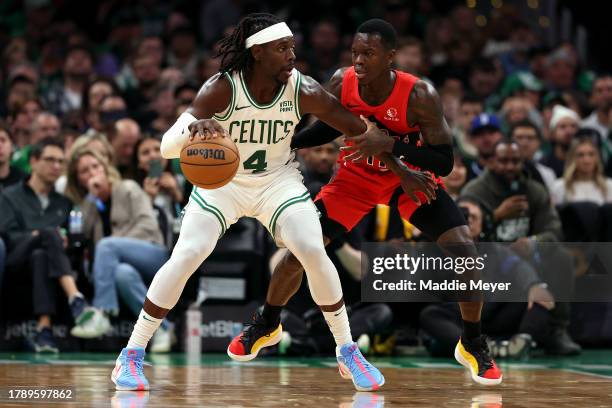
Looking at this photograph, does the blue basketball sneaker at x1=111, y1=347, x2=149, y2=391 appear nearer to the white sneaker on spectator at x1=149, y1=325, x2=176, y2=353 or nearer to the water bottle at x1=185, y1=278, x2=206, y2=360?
the water bottle at x1=185, y1=278, x2=206, y2=360

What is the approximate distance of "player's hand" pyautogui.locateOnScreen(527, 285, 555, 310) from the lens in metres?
9.69

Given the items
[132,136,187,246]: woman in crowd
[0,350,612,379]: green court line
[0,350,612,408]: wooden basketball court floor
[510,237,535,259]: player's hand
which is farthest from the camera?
[132,136,187,246]: woman in crowd

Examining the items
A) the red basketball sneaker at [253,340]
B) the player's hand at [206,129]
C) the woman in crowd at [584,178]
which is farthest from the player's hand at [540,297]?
the player's hand at [206,129]

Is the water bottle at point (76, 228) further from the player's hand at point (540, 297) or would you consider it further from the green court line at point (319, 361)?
the player's hand at point (540, 297)

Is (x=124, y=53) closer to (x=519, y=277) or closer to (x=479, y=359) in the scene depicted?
(x=519, y=277)

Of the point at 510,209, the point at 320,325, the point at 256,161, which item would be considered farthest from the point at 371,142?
the point at 510,209

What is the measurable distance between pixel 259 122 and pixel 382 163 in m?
0.91

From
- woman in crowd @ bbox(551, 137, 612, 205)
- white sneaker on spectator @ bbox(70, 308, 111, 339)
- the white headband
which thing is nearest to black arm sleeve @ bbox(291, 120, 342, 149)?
the white headband

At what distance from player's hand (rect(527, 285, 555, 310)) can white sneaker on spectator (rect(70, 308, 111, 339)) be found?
139 inches

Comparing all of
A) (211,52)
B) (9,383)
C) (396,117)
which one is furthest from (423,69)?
(9,383)

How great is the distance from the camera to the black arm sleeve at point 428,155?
695 centimetres

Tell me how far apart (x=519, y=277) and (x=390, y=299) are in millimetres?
1096

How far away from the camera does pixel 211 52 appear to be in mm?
14359

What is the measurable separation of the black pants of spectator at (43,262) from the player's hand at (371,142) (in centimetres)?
369
